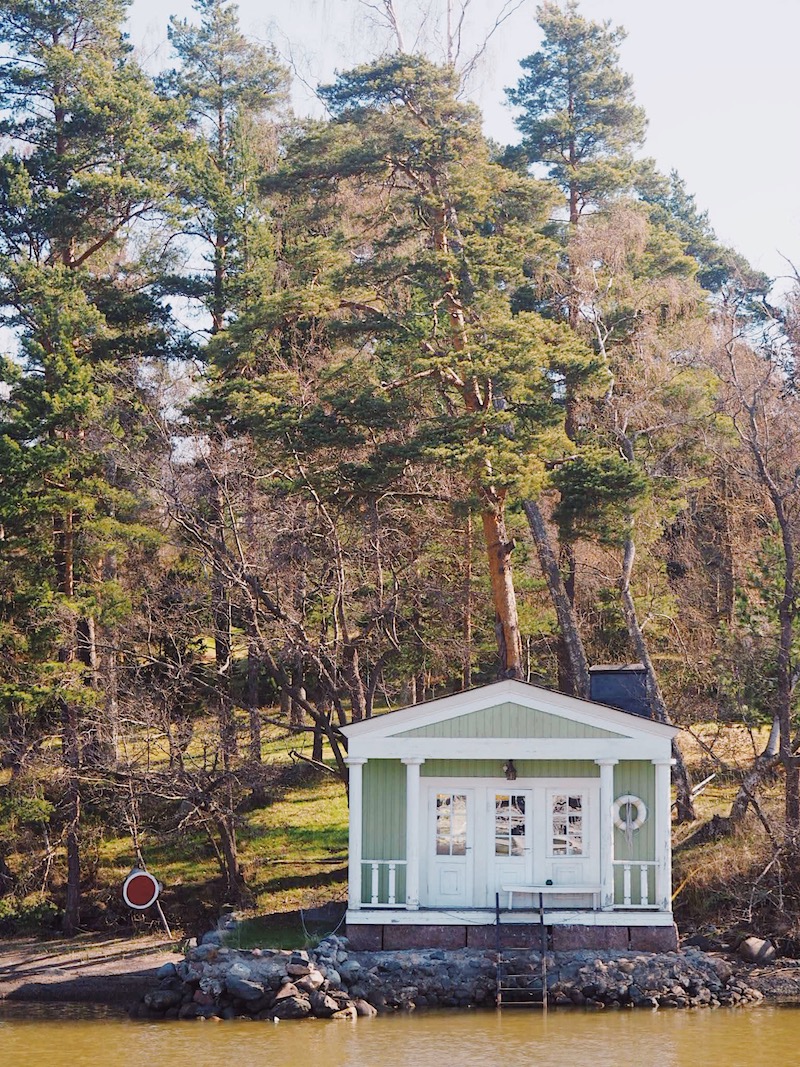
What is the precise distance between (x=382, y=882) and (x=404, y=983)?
1779mm

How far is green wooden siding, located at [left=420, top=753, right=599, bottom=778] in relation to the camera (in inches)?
753

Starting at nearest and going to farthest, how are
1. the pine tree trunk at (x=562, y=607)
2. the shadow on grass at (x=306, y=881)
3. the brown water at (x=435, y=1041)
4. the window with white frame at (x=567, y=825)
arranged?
the brown water at (x=435, y=1041), the window with white frame at (x=567, y=825), the shadow on grass at (x=306, y=881), the pine tree trunk at (x=562, y=607)

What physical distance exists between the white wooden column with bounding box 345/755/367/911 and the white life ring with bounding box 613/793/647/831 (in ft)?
11.7

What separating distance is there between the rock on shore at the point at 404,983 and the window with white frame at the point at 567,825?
5.35ft

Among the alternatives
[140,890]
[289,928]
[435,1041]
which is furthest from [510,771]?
[140,890]

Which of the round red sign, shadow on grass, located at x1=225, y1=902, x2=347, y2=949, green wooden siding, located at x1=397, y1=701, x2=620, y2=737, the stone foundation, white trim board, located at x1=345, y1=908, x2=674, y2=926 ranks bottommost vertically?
shadow on grass, located at x1=225, y1=902, x2=347, y2=949

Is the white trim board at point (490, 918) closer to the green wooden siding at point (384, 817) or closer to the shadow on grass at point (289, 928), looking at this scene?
the green wooden siding at point (384, 817)

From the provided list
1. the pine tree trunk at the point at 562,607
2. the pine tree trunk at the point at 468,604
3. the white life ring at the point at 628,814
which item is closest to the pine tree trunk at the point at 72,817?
the pine tree trunk at the point at 468,604

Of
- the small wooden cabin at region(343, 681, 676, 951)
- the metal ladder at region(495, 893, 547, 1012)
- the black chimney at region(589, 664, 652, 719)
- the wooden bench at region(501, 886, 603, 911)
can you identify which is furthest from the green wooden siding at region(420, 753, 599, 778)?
the metal ladder at region(495, 893, 547, 1012)

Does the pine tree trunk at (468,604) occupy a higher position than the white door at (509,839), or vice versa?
the pine tree trunk at (468,604)

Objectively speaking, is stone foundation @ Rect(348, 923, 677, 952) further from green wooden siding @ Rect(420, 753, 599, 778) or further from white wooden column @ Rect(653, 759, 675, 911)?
green wooden siding @ Rect(420, 753, 599, 778)

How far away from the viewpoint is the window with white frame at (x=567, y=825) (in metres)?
19.0

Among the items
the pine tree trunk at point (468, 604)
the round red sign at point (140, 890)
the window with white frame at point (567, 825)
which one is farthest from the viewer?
the pine tree trunk at point (468, 604)

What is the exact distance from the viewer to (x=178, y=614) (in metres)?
24.0
